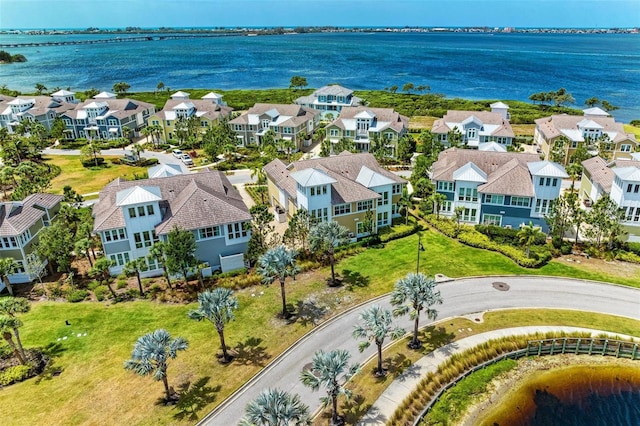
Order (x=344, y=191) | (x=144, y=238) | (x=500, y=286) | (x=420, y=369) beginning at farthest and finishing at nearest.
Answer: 1. (x=344, y=191)
2. (x=144, y=238)
3. (x=500, y=286)
4. (x=420, y=369)

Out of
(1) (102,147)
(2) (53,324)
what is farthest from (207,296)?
(1) (102,147)

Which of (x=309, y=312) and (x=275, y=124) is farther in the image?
(x=275, y=124)

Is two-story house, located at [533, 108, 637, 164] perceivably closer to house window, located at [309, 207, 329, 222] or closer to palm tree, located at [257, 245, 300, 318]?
house window, located at [309, 207, 329, 222]

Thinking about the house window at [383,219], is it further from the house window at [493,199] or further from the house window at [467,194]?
the house window at [493,199]

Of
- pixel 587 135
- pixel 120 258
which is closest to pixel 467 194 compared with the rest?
pixel 587 135

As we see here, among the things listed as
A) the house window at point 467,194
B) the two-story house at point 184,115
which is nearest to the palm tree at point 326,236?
the house window at point 467,194

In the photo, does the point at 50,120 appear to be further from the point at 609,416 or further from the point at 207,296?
the point at 609,416

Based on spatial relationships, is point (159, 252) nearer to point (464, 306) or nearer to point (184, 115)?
point (464, 306)

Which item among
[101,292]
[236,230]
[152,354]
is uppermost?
[236,230]
